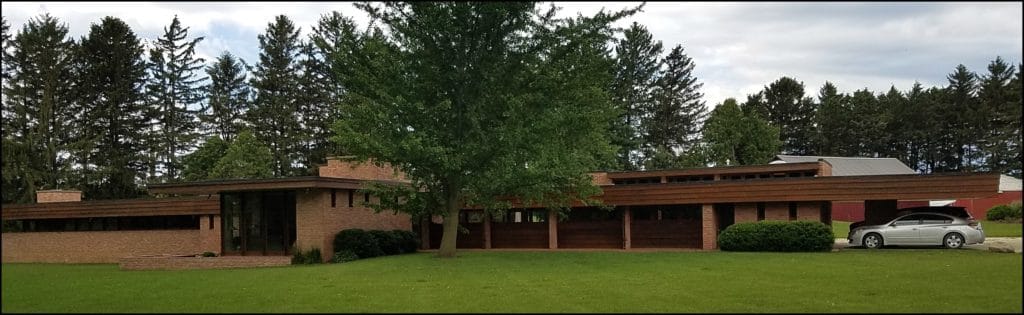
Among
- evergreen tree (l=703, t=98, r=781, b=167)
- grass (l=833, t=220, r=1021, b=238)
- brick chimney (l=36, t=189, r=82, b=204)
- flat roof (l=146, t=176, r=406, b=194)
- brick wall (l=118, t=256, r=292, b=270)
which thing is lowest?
grass (l=833, t=220, r=1021, b=238)

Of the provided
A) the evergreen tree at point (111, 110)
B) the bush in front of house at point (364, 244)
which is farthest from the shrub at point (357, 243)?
the evergreen tree at point (111, 110)

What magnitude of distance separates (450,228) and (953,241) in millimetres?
15639

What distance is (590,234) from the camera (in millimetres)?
31281

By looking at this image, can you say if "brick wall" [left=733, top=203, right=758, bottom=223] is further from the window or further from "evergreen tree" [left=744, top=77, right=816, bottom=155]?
"evergreen tree" [left=744, top=77, right=816, bottom=155]

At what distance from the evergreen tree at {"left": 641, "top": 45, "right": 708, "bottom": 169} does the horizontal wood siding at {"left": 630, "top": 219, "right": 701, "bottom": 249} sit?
3337cm

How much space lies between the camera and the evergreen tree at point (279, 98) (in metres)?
57.9

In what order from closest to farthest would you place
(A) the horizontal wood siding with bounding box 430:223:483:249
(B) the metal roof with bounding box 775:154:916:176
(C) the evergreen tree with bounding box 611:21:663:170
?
(A) the horizontal wood siding with bounding box 430:223:483:249, (B) the metal roof with bounding box 775:154:916:176, (C) the evergreen tree with bounding box 611:21:663:170

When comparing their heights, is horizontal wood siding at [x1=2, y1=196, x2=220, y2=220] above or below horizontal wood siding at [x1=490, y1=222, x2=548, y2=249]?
above

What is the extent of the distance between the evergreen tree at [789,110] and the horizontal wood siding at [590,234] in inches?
1958

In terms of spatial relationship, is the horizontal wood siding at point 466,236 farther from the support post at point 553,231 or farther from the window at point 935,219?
the window at point 935,219

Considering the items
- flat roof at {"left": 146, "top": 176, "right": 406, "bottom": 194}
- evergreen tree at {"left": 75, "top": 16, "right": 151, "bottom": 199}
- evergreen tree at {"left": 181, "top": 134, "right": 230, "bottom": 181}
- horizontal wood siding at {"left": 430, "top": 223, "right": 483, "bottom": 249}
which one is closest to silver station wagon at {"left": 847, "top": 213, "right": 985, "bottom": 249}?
horizontal wood siding at {"left": 430, "top": 223, "right": 483, "bottom": 249}

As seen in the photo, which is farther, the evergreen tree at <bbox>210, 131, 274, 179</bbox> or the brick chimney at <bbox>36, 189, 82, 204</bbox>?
the evergreen tree at <bbox>210, 131, 274, 179</bbox>

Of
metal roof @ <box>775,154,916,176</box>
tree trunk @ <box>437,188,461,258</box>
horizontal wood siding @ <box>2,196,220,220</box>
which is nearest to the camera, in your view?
tree trunk @ <box>437,188,461,258</box>

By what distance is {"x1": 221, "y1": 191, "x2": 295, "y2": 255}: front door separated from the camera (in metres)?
27.9
